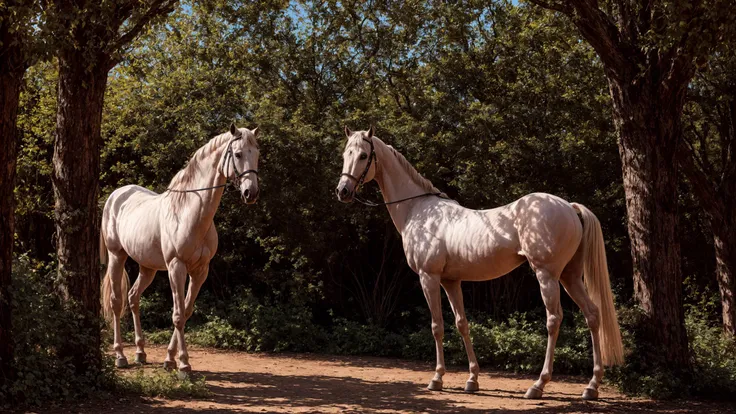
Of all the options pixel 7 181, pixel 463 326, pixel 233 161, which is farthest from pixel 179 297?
pixel 463 326

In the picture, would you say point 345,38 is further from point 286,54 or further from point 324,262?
point 324,262

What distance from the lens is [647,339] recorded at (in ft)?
27.5

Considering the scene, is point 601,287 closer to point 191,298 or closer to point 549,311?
point 549,311

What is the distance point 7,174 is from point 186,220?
7.63 ft

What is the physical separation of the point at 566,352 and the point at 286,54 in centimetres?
711

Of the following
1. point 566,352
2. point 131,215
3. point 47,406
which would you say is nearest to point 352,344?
point 566,352

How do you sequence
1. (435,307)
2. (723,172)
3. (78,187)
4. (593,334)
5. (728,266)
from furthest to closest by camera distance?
(723,172), (728,266), (435,307), (593,334), (78,187)

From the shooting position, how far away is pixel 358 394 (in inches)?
332

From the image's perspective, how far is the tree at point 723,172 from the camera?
38.4ft

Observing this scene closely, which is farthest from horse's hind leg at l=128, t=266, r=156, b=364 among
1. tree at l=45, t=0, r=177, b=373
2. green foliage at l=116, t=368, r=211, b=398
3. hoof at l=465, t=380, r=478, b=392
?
hoof at l=465, t=380, r=478, b=392

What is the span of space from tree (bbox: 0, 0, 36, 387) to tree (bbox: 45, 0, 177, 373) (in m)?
0.76

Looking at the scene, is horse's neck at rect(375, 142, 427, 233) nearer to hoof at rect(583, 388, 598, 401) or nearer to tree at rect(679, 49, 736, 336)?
hoof at rect(583, 388, 598, 401)

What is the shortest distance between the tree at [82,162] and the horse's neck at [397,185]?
10.3 ft

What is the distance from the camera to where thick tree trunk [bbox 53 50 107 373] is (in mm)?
7598
